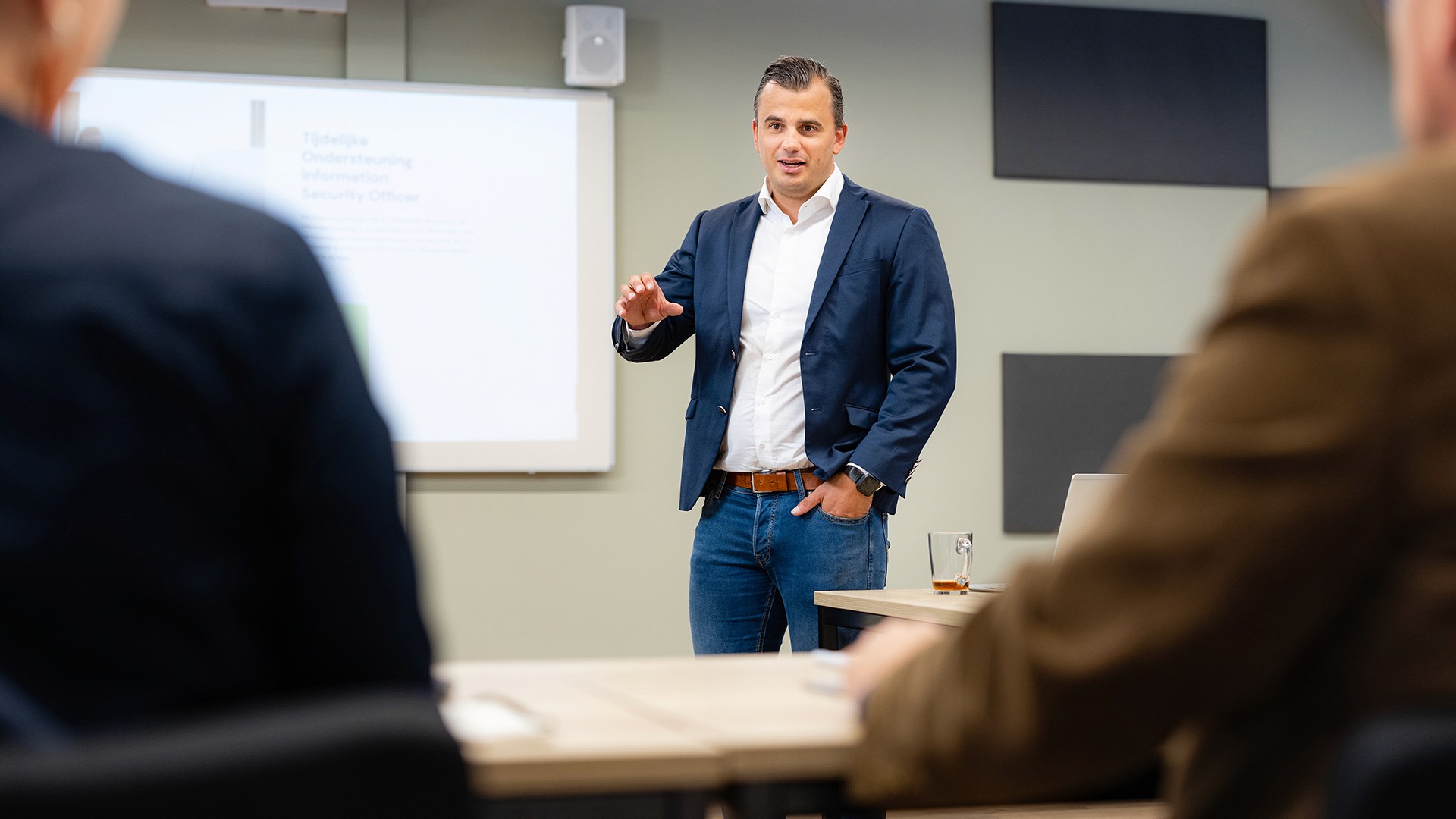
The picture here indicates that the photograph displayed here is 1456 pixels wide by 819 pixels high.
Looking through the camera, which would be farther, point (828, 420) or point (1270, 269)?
point (828, 420)

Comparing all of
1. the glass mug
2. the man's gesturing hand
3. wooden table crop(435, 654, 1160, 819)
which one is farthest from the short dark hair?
wooden table crop(435, 654, 1160, 819)

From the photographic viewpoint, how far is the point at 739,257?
3.03 m

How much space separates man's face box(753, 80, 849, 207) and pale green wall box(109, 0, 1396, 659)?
1386mm

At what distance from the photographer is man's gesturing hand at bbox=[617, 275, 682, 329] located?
9.52 ft

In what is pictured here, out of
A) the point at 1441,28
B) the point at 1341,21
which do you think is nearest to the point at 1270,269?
the point at 1441,28

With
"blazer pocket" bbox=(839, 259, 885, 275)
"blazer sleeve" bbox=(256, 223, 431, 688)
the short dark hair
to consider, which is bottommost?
"blazer sleeve" bbox=(256, 223, 431, 688)

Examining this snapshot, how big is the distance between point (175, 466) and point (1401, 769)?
2.24 ft

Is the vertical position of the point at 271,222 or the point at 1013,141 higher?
the point at 1013,141

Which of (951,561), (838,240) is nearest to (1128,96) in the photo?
(838,240)

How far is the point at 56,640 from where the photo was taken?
730 mm

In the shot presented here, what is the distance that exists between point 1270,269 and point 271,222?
606mm

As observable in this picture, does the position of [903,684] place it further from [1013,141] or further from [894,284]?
[1013,141]

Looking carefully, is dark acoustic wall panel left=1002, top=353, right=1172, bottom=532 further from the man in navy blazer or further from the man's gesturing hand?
the man's gesturing hand

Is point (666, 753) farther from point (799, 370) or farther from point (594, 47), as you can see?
point (594, 47)
